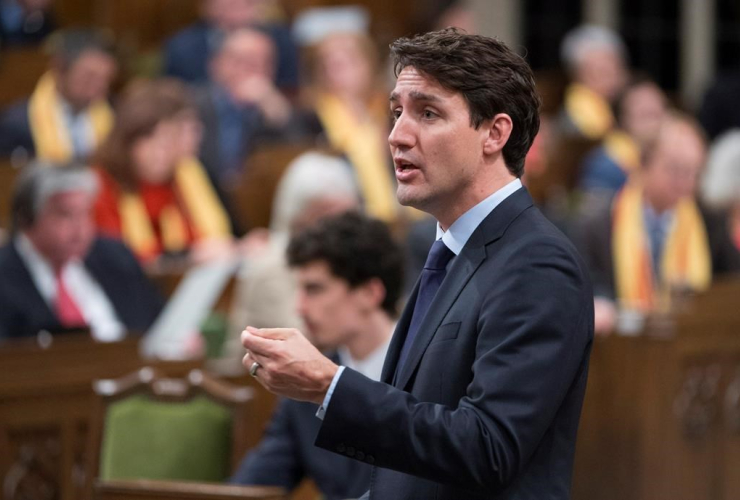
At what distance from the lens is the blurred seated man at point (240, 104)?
727cm

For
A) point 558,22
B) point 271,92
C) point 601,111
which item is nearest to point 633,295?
point 271,92

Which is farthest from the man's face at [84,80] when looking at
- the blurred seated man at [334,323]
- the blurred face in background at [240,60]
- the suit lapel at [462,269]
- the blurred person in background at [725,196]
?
the suit lapel at [462,269]

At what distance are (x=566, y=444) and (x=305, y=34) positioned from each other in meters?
7.04

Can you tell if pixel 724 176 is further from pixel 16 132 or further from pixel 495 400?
pixel 495 400

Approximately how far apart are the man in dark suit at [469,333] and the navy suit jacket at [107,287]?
278 cm

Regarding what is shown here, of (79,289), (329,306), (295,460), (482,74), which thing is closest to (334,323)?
(329,306)

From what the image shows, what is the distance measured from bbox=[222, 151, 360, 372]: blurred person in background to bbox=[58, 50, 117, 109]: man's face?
64.4 inches

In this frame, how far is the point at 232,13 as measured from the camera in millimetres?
7727

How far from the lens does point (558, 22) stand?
37.4 feet

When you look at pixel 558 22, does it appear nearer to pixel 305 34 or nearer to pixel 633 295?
pixel 305 34

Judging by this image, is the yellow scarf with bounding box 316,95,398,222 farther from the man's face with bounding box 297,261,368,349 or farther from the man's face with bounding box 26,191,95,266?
the man's face with bounding box 297,261,368,349

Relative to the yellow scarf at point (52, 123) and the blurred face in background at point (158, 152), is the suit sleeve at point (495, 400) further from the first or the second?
the yellow scarf at point (52, 123)

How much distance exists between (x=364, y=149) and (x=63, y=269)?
10.2 feet

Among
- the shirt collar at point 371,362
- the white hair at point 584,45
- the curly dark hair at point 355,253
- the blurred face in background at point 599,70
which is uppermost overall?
the curly dark hair at point 355,253
